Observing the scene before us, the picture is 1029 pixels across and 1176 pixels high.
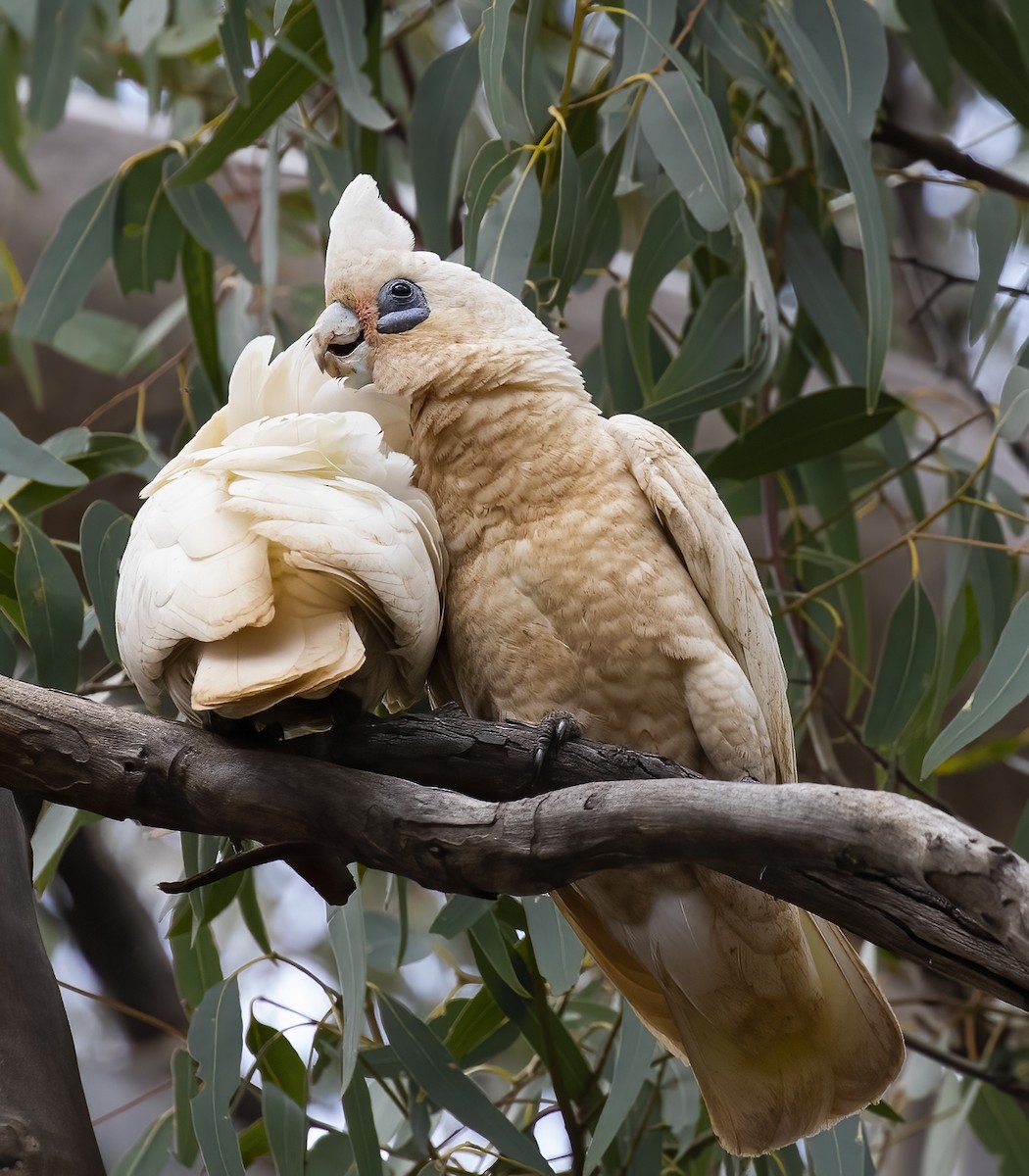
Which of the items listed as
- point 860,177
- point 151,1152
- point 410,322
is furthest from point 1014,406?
point 151,1152

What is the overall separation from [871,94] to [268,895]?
Result: 2883 mm

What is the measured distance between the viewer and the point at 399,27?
2.17 metres

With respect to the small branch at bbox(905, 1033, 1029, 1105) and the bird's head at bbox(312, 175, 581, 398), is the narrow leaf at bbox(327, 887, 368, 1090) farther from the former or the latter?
the small branch at bbox(905, 1033, 1029, 1105)

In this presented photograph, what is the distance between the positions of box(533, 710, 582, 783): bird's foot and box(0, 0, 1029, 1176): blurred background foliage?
310 millimetres

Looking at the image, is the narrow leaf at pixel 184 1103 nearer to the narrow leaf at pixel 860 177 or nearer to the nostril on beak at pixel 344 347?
the nostril on beak at pixel 344 347

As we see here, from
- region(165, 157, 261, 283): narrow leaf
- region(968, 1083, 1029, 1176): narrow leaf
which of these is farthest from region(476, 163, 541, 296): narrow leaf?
region(968, 1083, 1029, 1176): narrow leaf

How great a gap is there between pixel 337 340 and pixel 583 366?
85 cm

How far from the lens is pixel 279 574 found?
1.02 metres

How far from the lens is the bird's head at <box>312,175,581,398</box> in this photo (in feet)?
4.26

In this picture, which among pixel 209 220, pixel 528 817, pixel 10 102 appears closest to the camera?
pixel 528 817

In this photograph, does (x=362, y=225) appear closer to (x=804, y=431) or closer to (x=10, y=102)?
(x=804, y=431)

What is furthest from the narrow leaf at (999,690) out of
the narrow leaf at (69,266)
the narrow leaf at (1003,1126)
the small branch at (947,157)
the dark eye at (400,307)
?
the narrow leaf at (69,266)

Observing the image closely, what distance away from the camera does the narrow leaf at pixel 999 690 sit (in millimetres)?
1158

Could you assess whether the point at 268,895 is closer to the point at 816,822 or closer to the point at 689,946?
the point at 689,946
